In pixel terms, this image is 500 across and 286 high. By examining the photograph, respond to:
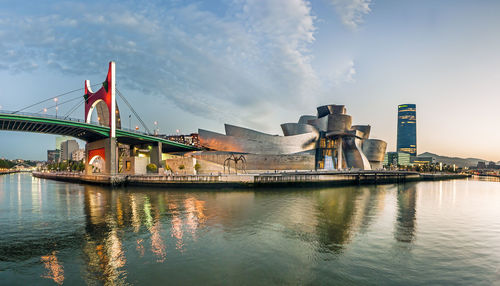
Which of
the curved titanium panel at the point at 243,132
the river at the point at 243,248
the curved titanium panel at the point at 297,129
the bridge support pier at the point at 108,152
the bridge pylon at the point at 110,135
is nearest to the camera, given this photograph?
the river at the point at 243,248

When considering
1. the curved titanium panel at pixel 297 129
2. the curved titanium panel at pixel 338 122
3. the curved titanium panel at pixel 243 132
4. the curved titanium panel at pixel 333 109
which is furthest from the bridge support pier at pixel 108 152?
the curved titanium panel at pixel 333 109

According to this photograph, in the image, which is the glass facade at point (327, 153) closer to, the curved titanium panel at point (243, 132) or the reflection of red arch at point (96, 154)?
the curved titanium panel at point (243, 132)

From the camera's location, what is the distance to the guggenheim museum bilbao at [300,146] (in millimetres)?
61050

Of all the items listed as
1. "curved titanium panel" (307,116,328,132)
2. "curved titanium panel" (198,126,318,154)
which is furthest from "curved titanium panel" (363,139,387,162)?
"curved titanium panel" (198,126,318,154)

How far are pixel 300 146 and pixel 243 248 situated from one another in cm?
5787

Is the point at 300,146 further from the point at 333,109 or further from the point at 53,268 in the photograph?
the point at 53,268

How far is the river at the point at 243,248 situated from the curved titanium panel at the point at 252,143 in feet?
137

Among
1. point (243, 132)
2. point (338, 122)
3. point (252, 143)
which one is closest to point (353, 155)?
point (338, 122)

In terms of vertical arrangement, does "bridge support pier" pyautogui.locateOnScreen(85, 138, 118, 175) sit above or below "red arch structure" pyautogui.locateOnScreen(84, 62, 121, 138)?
below

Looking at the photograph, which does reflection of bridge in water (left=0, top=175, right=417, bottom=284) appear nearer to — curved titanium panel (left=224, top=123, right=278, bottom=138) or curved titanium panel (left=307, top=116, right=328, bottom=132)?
curved titanium panel (left=224, top=123, right=278, bottom=138)

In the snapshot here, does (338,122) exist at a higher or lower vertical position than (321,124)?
higher

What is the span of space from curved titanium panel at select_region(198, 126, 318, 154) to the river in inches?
1646

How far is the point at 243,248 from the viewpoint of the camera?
501 inches

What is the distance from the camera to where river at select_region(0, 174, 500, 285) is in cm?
970
